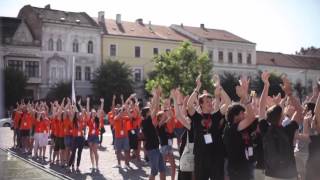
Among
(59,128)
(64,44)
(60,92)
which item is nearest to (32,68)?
(64,44)

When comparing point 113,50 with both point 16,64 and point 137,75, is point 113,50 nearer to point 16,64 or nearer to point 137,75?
point 137,75

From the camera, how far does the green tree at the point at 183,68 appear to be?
44.7 metres

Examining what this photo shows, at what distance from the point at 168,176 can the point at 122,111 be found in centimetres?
311

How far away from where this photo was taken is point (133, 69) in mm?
57438

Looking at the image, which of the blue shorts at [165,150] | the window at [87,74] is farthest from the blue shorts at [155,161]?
the window at [87,74]

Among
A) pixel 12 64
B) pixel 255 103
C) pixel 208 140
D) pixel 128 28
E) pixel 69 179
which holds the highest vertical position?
pixel 128 28

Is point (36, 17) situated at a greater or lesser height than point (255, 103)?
greater

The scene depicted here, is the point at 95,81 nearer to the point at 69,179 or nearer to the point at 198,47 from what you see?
the point at 198,47

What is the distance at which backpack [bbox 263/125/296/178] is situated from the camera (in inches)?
217

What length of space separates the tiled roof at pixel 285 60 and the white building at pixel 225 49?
2242 mm

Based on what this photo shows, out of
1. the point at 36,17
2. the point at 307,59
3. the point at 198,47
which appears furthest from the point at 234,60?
the point at 36,17

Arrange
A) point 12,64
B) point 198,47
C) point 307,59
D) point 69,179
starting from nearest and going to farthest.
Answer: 1. point 69,179
2. point 12,64
3. point 198,47
4. point 307,59

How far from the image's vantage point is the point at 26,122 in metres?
17.8

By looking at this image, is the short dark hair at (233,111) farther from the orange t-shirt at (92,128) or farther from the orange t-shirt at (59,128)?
the orange t-shirt at (59,128)
